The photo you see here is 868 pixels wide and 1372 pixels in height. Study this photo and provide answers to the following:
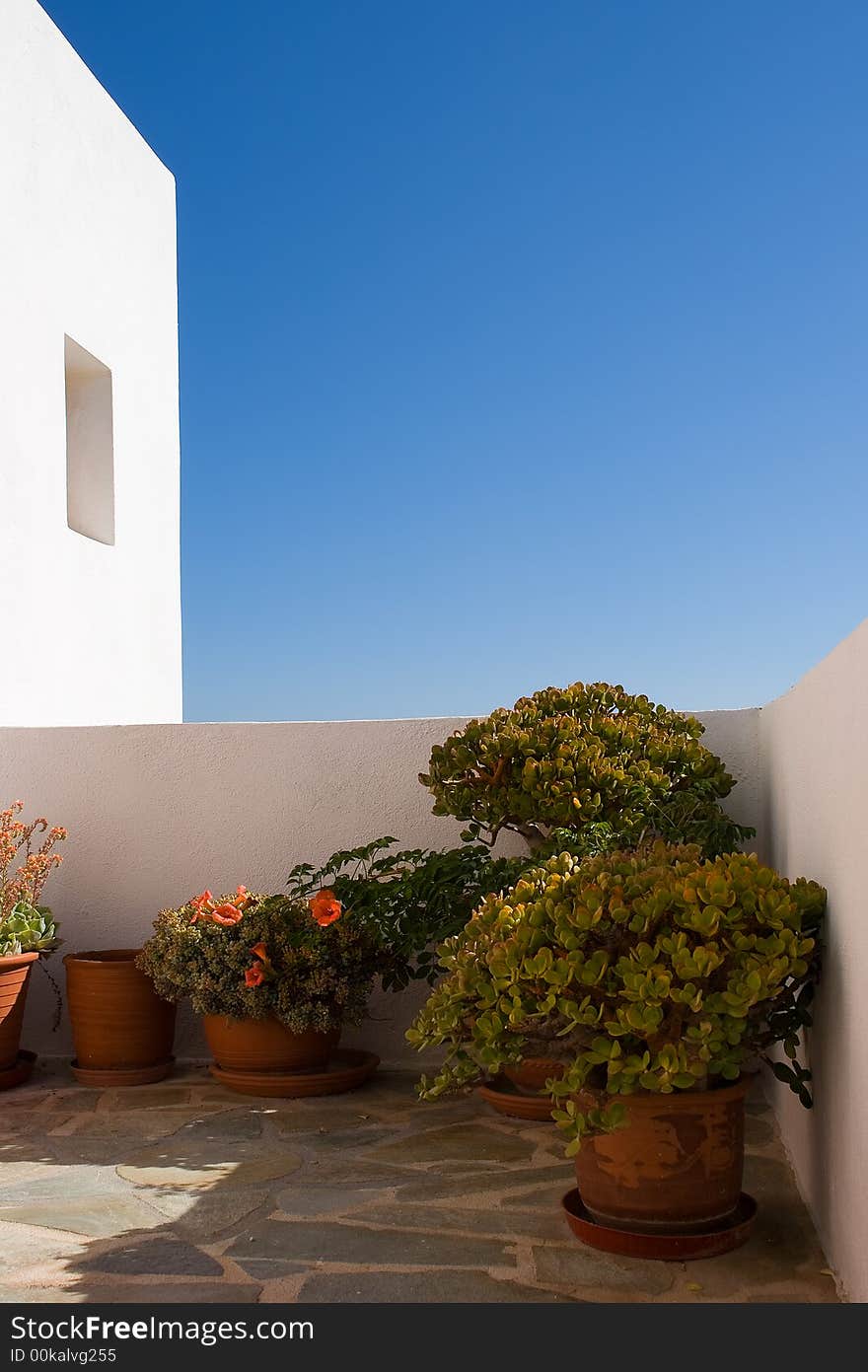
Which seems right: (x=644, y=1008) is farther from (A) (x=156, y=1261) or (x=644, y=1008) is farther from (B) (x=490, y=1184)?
(A) (x=156, y=1261)

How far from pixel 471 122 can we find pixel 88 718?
5130 millimetres

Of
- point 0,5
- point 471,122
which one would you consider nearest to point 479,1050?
point 0,5

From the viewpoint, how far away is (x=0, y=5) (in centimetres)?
659

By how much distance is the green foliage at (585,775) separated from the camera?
449 centimetres

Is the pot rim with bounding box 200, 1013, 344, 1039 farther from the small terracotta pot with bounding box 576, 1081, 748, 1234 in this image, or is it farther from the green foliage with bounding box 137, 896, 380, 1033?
the small terracotta pot with bounding box 576, 1081, 748, 1234

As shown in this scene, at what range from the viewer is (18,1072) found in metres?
5.06

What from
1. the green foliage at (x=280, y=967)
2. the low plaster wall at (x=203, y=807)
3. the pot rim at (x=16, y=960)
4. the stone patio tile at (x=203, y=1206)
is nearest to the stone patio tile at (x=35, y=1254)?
the stone patio tile at (x=203, y=1206)

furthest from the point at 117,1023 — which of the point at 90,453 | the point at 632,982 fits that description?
the point at 90,453

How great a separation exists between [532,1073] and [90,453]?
16.5 ft

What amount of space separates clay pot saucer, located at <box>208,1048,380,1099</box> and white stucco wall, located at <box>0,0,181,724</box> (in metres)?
2.37

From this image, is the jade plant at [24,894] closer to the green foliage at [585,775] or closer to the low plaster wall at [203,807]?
the low plaster wall at [203,807]

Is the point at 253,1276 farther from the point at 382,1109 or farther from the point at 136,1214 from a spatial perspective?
the point at 382,1109

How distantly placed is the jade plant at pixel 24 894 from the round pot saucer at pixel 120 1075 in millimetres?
555

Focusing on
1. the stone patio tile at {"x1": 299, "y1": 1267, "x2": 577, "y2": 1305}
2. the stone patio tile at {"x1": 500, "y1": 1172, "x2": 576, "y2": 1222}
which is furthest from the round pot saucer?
the stone patio tile at {"x1": 299, "y1": 1267, "x2": 577, "y2": 1305}
